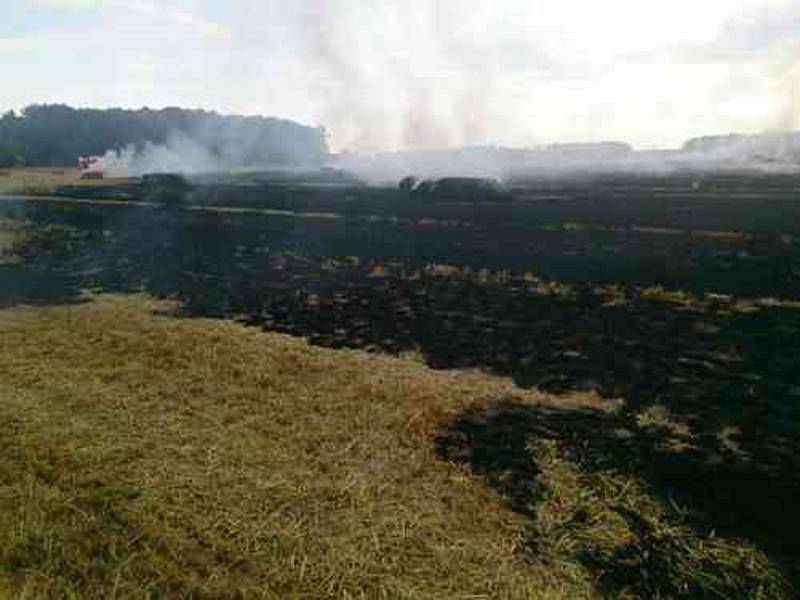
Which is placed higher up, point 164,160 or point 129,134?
point 129,134

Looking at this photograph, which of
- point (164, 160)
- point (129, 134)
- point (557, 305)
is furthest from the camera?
point (129, 134)

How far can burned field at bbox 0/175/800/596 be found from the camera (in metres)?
8.34

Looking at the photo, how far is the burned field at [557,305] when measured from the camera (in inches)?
328

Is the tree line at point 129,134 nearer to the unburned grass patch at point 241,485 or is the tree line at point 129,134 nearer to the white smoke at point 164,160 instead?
the white smoke at point 164,160

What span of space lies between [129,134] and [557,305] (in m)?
153

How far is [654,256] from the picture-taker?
24.3 metres

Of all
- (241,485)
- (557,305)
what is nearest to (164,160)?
(557,305)

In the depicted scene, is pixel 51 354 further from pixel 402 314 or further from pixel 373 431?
pixel 402 314

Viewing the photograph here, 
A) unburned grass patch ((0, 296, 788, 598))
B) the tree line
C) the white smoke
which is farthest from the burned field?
the tree line

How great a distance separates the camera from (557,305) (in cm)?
1731

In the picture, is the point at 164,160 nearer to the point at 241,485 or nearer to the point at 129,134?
the point at 129,134

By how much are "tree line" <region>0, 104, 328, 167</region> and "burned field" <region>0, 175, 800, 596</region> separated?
103746mm

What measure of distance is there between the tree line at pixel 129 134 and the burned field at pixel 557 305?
10375cm

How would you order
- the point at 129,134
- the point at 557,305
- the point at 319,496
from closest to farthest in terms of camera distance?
the point at 319,496 < the point at 557,305 < the point at 129,134
